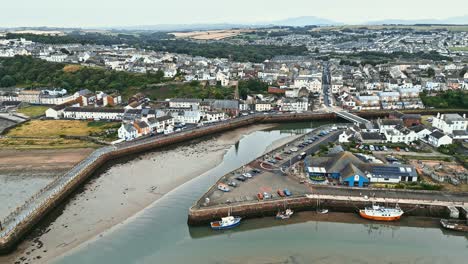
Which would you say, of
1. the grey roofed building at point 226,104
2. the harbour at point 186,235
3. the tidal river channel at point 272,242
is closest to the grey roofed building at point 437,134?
the harbour at point 186,235

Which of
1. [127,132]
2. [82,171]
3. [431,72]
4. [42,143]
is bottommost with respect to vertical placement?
[82,171]

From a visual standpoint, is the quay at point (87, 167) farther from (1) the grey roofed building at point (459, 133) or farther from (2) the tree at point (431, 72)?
(2) the tree at point (431, 72)

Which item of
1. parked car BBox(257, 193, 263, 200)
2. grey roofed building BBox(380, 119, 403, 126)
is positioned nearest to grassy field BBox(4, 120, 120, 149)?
parked car BBox(257, 193, 263, 200)

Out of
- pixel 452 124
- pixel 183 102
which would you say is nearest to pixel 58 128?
pixel 183 102

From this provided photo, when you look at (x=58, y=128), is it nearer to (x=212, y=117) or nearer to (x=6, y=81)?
(x=212, y=117)

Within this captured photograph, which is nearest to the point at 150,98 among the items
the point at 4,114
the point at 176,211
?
the point at 4,114

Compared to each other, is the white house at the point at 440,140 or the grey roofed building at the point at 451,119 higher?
the grey roofed building at the point at 451,119
